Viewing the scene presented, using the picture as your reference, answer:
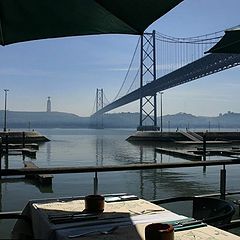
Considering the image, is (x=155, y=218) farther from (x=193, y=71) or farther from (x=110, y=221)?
(x=193, y=71)

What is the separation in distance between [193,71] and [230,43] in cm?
3028

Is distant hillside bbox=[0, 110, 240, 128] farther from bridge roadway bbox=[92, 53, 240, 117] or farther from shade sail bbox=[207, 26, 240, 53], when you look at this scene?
shade sail bbox=[207, 26, 240, 53]

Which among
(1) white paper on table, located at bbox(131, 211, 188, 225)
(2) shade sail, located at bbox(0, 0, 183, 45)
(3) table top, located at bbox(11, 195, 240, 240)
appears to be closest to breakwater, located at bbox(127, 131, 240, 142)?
(2) shade sail, located at bbox(0, 0, 183, 45)

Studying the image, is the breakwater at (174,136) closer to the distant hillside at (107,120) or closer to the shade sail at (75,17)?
the shade sail at (75,17)

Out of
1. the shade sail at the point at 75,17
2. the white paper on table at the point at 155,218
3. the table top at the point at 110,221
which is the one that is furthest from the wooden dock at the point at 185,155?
the white paper on table at the point at 155,218

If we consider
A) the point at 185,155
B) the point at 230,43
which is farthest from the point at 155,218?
the point at 185,155

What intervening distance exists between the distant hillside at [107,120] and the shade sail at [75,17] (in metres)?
Result: 123

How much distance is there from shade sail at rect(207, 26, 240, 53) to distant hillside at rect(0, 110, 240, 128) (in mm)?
121874

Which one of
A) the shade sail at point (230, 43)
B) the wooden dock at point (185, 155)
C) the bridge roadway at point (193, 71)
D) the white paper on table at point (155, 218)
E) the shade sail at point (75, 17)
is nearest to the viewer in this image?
the white paper on table at point (155, 218)

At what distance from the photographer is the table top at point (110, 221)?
1.58 m

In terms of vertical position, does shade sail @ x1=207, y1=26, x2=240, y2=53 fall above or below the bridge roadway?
below

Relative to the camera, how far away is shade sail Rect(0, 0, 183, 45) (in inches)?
99.1

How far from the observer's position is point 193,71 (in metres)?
33.4

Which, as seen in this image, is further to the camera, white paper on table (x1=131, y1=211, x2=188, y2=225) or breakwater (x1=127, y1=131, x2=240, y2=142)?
breakwater (x1=127, y1=131, x2=240, y2=142)
